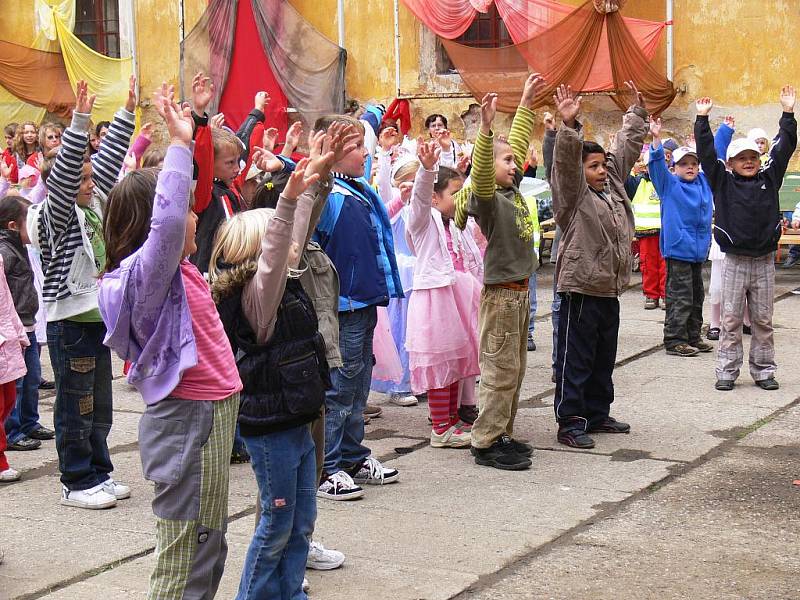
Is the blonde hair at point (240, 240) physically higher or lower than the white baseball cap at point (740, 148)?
lower

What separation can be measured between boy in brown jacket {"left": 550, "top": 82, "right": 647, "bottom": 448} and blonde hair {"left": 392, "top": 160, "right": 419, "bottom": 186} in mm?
881

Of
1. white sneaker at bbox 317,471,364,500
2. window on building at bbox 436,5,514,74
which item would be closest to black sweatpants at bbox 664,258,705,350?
white sneaker at bbox 317,471,364,500

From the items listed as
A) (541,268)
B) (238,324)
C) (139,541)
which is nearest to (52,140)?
(541,268)

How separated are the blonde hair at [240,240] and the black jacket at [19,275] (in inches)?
135

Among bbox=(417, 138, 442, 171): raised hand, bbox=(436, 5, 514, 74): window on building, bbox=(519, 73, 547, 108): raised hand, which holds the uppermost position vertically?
bbox=(436, 5, 514, 74): window on building

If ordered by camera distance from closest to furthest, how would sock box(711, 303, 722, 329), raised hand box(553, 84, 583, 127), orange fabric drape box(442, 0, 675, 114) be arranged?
raised hand box(553, 84, 583, 127), sock box(711, 303, 722, 329), orange fabric drape box(442, 0, 675, 114)

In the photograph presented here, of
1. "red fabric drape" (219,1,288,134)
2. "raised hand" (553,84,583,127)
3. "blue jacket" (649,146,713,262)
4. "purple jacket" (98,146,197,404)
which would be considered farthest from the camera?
"red fabric drape" (219,1,288,134)

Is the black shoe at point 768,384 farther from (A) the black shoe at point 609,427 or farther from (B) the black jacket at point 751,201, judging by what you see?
(A) the black shoe at point 609,427

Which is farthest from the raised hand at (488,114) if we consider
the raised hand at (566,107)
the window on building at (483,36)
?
the window on building at (483,36)

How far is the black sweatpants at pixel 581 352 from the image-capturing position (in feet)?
23.0

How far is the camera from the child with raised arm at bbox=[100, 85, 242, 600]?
3748 millimetres

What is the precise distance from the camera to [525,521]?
551 cm

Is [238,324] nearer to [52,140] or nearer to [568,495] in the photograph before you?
[568,495]

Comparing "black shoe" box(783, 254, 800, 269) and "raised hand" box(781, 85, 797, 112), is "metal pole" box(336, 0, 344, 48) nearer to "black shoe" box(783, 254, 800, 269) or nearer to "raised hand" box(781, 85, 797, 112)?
"black shoe" box(783, 254, 800, 269)
